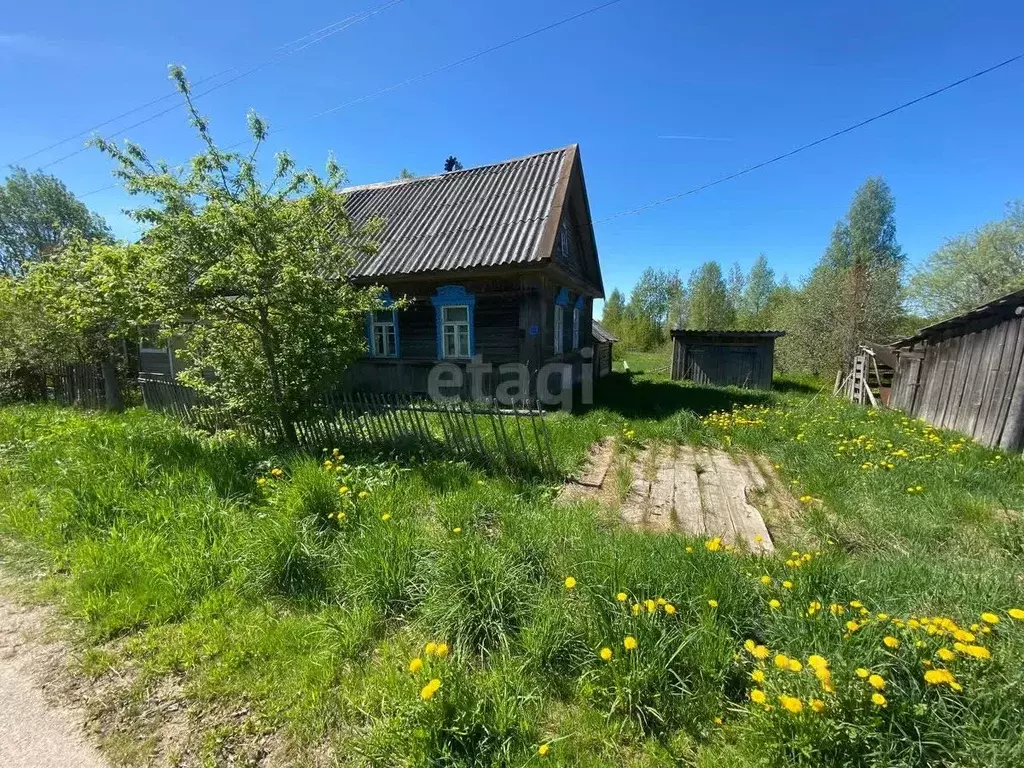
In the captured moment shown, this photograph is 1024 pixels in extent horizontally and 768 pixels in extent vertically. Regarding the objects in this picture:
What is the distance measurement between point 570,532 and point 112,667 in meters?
3.00

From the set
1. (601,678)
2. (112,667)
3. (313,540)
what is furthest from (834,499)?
(112,667)

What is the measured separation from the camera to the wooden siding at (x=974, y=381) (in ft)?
19.8

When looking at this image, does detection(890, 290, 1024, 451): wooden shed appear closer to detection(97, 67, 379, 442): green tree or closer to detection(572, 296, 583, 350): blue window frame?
detection(572, 296, 583, 350): blue window frame

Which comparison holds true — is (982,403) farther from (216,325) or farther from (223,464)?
(216,325)

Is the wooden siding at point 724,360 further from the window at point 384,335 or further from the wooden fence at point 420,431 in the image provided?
the wooden fence at point 420,431

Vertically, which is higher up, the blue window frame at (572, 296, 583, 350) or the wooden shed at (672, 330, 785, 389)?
the blue window frame at (572, 296, 583, 350)

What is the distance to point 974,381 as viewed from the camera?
6961mm

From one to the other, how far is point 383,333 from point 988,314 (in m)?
11.9

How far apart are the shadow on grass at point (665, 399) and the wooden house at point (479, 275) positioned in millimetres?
1495

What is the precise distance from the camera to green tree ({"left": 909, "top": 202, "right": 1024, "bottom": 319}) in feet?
64.9

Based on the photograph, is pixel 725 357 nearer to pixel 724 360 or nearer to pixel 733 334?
pixel 724 360

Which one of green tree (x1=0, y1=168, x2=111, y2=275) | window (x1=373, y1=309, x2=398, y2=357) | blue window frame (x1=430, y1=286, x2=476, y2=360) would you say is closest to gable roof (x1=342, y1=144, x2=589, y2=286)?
blue window frame (x1=430, y1=286, x2=476, y2=360)

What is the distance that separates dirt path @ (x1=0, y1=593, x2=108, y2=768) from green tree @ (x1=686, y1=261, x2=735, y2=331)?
41817 millimetres

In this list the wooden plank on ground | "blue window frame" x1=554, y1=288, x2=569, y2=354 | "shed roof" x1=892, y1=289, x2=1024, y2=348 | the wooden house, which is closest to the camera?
the wooden plank on ground
